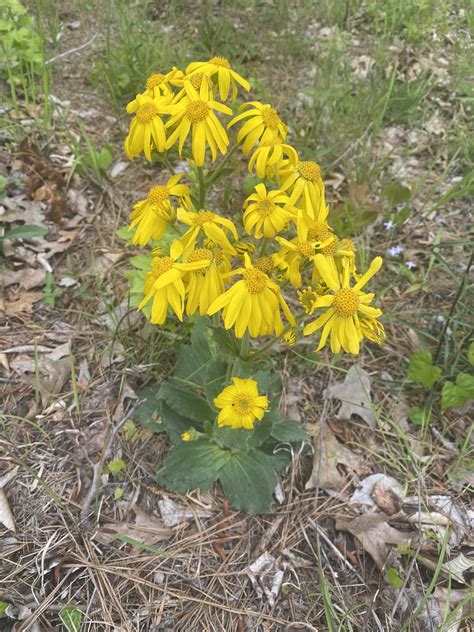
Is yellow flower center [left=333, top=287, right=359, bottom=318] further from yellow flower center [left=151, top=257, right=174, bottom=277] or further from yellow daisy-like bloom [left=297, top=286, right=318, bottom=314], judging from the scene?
yellow flower center [left=151, top=257, right=174, bottom=277]

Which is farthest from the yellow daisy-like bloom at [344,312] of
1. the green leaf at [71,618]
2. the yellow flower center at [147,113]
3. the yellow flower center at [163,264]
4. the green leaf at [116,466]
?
the green leaf at [71,618]

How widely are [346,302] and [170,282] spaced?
567 millimetres

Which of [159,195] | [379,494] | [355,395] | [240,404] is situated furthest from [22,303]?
[379,494]

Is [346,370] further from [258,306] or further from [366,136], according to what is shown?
[366,136]

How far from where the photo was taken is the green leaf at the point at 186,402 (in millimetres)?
2131

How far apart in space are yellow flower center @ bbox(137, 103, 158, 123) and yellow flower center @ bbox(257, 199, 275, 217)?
1.64ft

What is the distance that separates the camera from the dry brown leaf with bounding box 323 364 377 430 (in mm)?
2449

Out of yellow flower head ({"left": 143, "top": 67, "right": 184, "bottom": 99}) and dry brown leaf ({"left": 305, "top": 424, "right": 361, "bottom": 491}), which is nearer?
yellow flower head ({"left": 143, "top": 67, "right": 184, "bottom": 99})

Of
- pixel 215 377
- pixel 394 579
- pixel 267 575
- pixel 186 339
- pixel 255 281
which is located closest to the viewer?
pixel 255 281

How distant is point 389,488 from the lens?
87.9 inches

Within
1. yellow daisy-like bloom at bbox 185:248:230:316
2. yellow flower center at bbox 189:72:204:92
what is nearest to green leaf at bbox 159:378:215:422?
yellow daisy-like bloom at bbox 185:248:230:316

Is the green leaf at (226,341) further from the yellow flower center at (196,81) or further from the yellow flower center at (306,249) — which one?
the yellow flower center at (196,81)

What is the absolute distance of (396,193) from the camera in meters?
3.12

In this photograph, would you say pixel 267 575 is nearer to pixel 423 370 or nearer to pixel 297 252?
pixel 423 370
